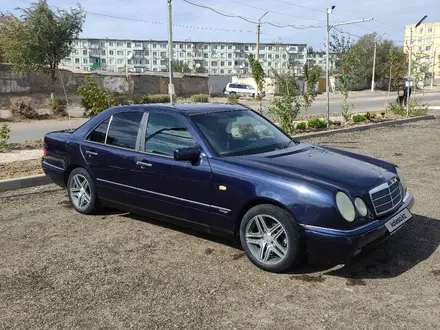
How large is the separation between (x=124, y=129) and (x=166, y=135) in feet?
2.35

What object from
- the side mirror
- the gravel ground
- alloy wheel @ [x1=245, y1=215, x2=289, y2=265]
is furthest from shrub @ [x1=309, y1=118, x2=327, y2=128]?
alloy wheel @ [x1=245, y1=215, x2=289, y2=265]

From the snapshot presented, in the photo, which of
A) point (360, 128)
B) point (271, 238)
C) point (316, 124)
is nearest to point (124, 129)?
point (271, 238)

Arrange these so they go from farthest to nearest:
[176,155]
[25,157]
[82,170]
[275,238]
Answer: [25,157], [82,170], [176,155], [275,238]

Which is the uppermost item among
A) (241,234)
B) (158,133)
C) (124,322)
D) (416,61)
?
(416,61)

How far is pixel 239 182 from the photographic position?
436cm

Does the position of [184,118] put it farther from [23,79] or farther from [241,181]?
[23,79]

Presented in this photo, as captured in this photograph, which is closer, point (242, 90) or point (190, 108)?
point (190, 108)

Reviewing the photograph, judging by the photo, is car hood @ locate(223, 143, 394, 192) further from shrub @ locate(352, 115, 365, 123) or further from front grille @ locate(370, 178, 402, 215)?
shrub @ locate(352, 115, 365, 123)

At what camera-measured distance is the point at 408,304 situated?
3.64 m

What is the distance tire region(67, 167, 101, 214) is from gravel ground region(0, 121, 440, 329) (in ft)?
0.60

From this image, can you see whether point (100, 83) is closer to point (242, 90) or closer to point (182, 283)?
point (242, 90)

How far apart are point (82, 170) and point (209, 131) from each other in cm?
200

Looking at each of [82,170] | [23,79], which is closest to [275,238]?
[82,170]

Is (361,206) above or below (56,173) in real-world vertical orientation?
above
